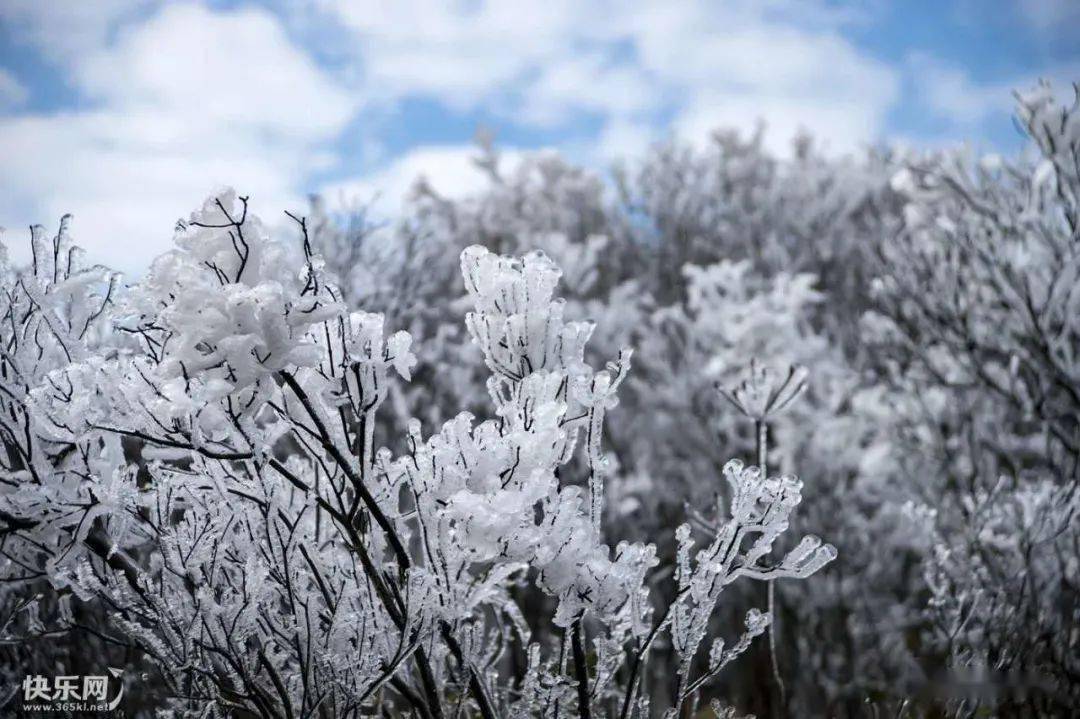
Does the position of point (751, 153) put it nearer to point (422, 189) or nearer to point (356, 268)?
point (422, 189)

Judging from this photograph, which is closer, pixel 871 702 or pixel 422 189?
pixel 871 702

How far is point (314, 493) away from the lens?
1.70 metres

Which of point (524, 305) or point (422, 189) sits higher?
point (422, 189)

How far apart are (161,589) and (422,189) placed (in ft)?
30.5

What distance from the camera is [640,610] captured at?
199 centimetres

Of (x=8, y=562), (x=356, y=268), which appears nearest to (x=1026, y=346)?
(x=356, y=268)

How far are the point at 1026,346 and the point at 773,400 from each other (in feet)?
11.9

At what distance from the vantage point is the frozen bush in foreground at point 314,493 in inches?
63.8

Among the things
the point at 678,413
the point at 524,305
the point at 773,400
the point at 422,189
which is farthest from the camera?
the point at 422,189

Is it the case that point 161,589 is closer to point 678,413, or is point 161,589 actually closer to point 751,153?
point 678,413

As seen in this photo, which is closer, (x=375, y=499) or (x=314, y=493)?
(x=314, y=493)

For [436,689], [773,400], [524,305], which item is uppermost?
[524,305]

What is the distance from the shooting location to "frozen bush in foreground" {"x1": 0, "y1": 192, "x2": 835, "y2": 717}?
1.62 metres

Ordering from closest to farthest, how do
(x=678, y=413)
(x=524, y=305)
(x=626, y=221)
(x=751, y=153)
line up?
(x=524, y=305), (x=678, y=413), (x=626, y=221), (x=751, y=153)
